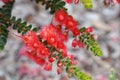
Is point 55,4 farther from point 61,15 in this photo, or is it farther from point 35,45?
point 35,45

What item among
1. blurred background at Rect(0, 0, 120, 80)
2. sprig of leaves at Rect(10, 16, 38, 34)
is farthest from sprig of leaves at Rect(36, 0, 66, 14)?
blurred background at Rect(0, 0, 120, 80)

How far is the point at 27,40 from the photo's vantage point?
1.77 metres

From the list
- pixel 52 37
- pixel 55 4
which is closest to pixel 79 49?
pixel 55 4

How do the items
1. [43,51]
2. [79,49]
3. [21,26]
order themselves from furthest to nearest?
[79,49] → [21,26] → [43,51]

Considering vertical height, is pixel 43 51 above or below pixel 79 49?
below

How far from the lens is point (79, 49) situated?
13.7 ft

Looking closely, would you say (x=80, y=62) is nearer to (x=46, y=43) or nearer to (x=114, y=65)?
(x=114, y=65)

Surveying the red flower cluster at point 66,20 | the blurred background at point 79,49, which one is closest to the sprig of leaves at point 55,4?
the red flower cluster at point 66,20

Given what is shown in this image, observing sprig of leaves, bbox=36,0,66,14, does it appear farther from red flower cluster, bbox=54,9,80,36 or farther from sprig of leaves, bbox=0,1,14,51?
sprig of leaves, bbox=0,1,14,51

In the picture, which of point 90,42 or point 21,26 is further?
point 21,26

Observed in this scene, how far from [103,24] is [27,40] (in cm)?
290

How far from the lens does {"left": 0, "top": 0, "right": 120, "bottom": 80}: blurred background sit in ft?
12.3

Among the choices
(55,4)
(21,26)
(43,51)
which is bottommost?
(43,51)

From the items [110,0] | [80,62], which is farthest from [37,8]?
[110,0]
